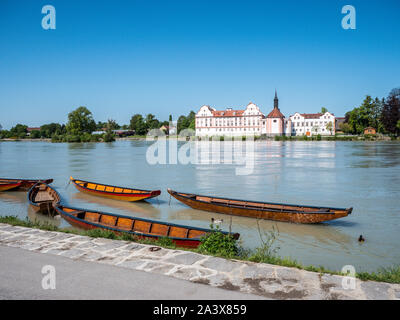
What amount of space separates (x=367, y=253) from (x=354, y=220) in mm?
3935

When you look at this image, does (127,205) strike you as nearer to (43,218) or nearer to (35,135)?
(43,218)

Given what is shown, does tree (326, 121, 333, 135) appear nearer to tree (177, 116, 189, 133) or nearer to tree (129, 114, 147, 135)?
tree (177, 116, 189, 133)

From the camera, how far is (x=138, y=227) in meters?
9.27

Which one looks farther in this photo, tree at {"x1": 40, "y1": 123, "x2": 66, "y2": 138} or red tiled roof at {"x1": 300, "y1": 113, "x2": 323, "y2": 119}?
tree at {"x1": 40, "y1": 123, "x2": 66, "y2": 138}

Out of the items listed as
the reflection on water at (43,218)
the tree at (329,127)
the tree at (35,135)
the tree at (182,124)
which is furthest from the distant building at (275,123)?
the tree at (35,135)

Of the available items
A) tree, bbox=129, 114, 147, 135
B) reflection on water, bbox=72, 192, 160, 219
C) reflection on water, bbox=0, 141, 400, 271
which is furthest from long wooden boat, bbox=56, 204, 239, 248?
tree, bbox=129, 114, 147, 135

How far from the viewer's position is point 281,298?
13.4 ft

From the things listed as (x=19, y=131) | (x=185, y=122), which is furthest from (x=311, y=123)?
(x=19, y=131)

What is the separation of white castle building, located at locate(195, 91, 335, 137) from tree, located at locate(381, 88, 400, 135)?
25.5m

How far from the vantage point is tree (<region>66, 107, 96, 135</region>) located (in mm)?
123562

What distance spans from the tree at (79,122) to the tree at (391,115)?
100.0 meters
